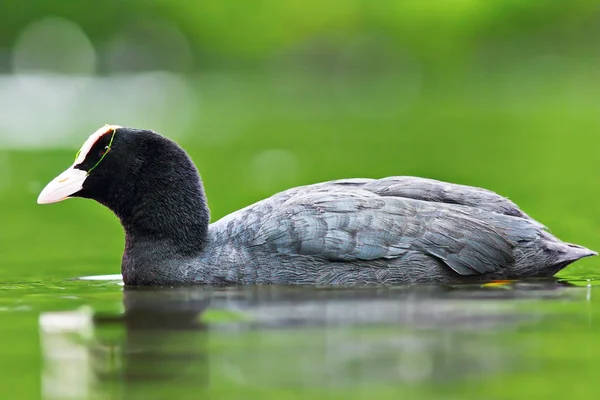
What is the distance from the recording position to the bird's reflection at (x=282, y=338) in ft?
17.6

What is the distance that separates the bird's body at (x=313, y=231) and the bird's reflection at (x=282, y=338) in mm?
249

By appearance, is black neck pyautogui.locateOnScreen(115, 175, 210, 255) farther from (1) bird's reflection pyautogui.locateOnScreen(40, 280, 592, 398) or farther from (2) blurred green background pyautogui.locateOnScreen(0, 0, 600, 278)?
(2) blurred green background pyautogui.locateOnScreen(0, 0, 600, 278)

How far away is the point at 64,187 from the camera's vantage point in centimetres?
853

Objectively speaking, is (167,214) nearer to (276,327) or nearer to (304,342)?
(276,327)

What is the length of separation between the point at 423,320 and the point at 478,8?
94.3 feet

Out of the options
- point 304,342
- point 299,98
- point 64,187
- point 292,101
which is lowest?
point 304,342

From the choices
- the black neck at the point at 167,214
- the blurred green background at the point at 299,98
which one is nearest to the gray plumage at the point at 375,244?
the black neck at the point at 167,214

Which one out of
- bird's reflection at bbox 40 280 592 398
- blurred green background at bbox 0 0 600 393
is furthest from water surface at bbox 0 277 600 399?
blurred green background at bbox 0 0 600 393

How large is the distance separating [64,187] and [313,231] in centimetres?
186

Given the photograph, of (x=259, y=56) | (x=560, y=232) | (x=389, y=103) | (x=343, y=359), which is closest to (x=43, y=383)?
(x=343, y=359)

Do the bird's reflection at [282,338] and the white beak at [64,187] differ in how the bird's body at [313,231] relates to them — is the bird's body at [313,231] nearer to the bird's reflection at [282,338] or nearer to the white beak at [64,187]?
the white beak at [64,187]

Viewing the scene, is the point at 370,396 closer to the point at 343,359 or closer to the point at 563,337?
the point at 343,359

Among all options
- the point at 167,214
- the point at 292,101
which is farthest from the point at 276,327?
the point at 292,101

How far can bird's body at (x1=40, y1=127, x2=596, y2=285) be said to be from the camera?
8102 millimetres
